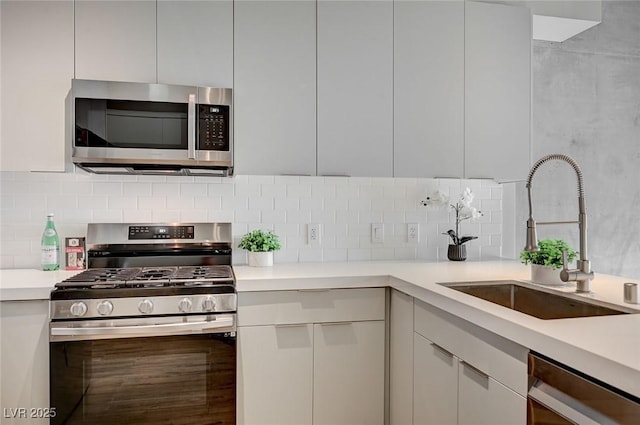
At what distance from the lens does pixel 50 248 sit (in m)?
2.42

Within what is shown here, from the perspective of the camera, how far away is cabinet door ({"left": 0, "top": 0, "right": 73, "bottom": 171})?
226 centimetres

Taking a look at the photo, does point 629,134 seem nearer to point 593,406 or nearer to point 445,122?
point 445,122

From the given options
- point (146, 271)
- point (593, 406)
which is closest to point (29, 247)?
point (146, 271)

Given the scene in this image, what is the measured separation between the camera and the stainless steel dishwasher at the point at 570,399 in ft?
3.39

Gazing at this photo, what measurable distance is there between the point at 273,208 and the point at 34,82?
132cm

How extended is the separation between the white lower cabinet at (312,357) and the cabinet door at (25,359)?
797mm

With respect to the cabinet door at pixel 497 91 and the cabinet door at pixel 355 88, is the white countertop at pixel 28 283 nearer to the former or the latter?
the cabinet door at pixel 355 88

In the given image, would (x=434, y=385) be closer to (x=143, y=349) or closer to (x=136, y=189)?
(x=143, y=349)

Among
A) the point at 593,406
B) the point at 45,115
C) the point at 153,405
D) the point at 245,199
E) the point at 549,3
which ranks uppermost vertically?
the point at 549,3

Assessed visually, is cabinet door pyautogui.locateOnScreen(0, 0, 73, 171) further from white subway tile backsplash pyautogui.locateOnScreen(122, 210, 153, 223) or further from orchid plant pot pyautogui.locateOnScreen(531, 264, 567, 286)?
orchid plant pot pyautogui.locateOnScreen(531, 264, 567, 286)

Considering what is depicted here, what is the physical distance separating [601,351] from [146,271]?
2016 mm

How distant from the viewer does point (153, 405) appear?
2070mm

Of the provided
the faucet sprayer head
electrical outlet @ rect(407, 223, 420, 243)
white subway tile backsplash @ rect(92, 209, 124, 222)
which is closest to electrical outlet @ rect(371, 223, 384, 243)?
electrical outlet @ rect(407, 223, 420, 243)

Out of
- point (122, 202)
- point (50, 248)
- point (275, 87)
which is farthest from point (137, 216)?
point (275, 87)
